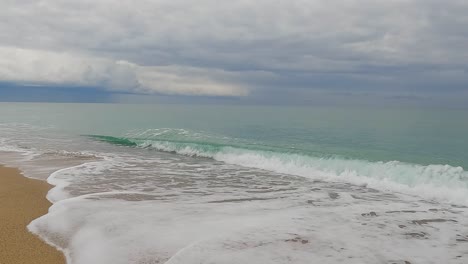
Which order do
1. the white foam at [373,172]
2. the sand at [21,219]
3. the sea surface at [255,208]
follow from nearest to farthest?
the sand at [21,219] → the sea surface at [255,208] → the white foam at [373,172]

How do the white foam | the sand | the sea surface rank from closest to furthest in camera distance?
the sand → the sea surface → the white foam

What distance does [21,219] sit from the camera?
8.43 meters

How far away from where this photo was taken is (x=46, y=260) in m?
6.27

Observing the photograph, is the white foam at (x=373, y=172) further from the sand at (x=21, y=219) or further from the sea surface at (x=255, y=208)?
the sand at (x=21, y=219)

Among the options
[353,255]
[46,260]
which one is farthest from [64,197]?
[353,255]

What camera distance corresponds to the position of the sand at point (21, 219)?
637 centimetres

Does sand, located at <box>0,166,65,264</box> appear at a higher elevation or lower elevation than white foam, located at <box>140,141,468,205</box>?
lower

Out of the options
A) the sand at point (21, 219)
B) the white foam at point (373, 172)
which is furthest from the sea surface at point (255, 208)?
the sand at point (21, 219)

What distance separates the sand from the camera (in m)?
6.37

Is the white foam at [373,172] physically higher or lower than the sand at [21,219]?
higher

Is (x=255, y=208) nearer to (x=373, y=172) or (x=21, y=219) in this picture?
(x=21, y=219)

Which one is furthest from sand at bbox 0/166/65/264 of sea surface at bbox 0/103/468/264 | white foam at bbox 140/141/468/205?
white foam at bbox 140/141/468/205

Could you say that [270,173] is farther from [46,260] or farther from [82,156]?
[46,260]

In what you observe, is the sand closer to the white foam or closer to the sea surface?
the sea surface
